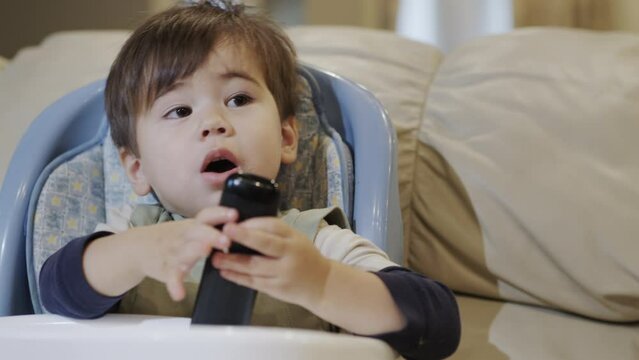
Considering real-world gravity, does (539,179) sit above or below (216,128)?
below

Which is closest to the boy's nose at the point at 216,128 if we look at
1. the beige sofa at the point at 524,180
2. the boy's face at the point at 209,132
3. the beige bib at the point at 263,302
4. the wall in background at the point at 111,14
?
the boy's face at the point at 209,132

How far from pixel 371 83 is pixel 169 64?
1.40 feet

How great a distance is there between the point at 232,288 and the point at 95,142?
0.44m

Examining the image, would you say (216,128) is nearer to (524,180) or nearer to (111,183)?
(111,183)

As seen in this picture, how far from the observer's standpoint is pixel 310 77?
0.92 metres

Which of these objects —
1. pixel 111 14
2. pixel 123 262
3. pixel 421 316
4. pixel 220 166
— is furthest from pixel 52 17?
pixel 421 316

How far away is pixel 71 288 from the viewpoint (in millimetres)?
617

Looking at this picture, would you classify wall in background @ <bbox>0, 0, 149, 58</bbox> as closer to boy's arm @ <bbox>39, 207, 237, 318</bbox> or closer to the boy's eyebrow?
the boy's eyebrow

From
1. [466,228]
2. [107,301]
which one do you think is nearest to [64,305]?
[107,301]

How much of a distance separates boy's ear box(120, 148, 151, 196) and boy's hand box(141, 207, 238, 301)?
0.23 metres

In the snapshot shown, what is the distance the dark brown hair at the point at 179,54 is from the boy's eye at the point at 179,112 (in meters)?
0.03

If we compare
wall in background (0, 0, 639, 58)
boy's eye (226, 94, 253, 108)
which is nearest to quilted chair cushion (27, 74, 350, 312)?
boy's eye (226, 94, 253, 108)

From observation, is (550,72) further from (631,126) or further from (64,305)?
(64,305)

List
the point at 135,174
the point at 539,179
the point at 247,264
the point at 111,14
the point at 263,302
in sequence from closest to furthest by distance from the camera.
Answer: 1. the point at 247,264
2. the point at 263,302
3. the point at 135,174
4. the point at 539,179
5. the point at 111,14
